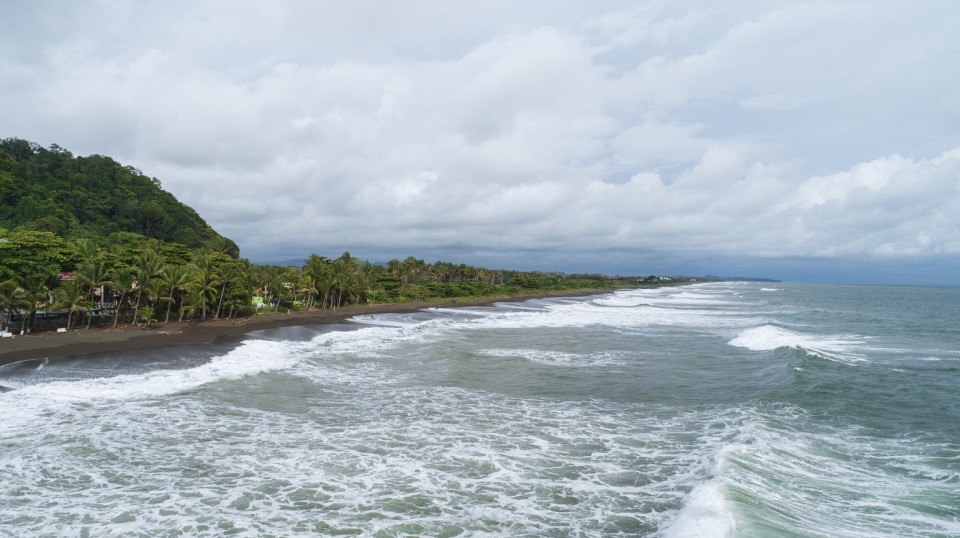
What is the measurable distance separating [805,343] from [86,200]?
8385 cm

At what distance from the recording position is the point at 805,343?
25.5 metres

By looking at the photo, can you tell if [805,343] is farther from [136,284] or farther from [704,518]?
[136,284]

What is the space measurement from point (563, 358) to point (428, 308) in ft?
119

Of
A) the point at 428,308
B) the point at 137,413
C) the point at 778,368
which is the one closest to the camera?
the point at 137,413

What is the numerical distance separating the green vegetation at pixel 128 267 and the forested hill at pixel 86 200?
0.52 feet

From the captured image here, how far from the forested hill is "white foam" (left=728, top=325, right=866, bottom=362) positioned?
62.1m

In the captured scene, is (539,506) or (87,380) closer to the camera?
(539,506)

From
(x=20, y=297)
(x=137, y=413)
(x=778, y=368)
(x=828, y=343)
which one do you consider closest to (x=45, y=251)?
(x=20, y=297)

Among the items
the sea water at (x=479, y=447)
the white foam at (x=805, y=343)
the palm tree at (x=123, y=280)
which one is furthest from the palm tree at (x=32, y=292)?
the white foam at (x=805, y=343)

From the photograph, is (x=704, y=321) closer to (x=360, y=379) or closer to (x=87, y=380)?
(x=360, y=379)

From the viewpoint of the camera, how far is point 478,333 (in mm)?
31312

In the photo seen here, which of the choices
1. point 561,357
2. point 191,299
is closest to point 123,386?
point 561,357

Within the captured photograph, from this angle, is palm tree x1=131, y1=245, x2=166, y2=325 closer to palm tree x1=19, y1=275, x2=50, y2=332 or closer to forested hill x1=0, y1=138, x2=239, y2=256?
palm tree x1=19, y1=275, x2=50, y2=332

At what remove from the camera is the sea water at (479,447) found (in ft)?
23.3
